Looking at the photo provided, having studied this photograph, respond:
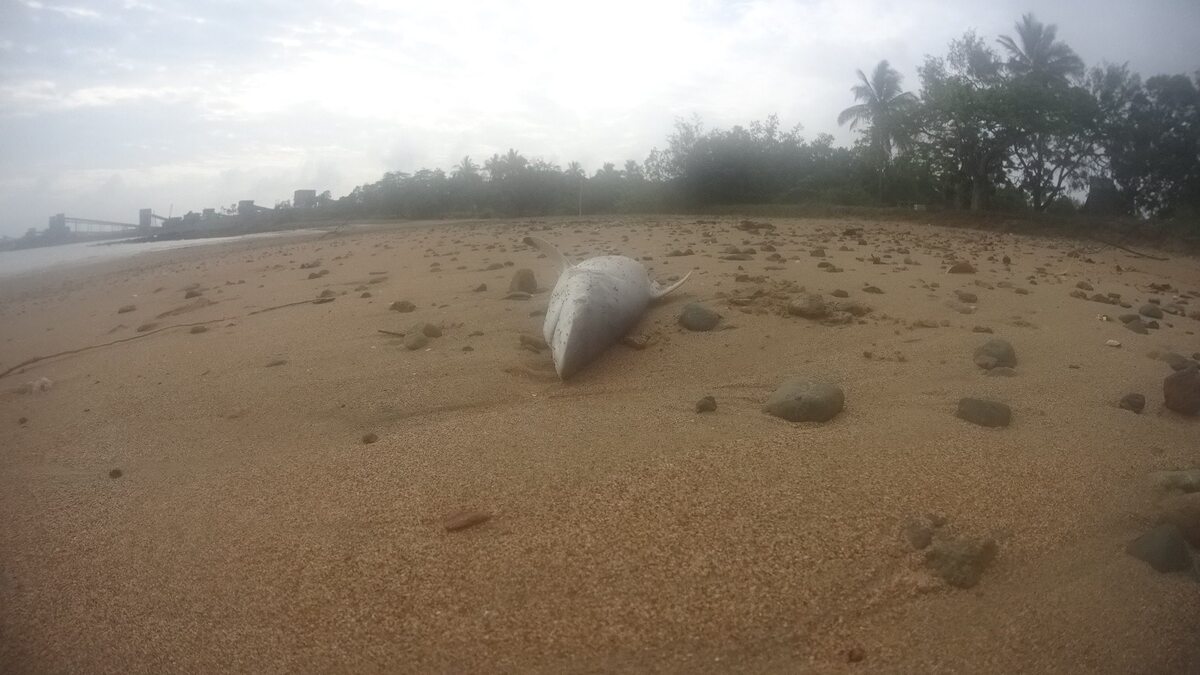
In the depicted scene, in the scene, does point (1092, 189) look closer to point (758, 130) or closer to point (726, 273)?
point (758, 130)

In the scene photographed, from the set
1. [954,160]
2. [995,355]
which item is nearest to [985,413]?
[995,355]

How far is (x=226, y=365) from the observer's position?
4508 millimetres

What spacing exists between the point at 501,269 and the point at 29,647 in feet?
19.2

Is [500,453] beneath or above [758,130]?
beneath

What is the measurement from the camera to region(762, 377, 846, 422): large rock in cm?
303

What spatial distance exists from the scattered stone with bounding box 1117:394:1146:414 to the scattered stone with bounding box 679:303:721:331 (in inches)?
84.8

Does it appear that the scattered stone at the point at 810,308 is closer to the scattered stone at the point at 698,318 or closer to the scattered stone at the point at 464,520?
the scattered stone at the point at 698,318

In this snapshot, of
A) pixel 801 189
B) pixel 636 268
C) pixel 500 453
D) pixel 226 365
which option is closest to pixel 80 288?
pixel 226 365

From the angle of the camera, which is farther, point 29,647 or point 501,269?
point 501,269

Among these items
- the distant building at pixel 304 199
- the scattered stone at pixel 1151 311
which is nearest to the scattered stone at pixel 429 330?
the scattered stone at pixel 1151 311

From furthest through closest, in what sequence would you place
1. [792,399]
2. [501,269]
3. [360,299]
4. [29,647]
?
[501,269] → [360,299] → [792,399] → [29,647]

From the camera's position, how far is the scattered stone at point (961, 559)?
196 cm

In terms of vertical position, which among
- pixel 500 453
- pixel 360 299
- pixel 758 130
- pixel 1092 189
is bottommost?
pixel 500 453

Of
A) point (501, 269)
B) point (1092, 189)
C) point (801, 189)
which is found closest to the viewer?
point (501, 269)
